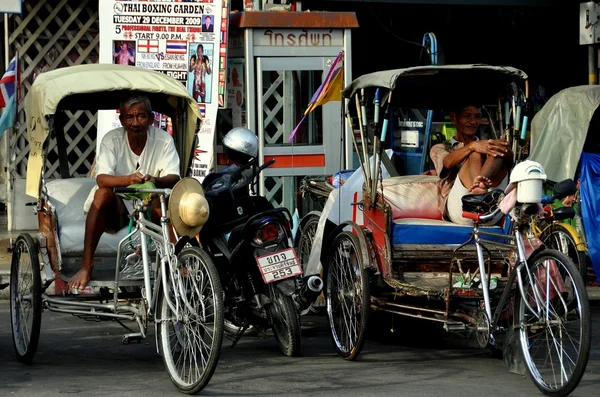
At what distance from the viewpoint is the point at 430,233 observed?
24.5 feet

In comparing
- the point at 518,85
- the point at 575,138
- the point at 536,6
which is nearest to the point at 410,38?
the point at 536,6

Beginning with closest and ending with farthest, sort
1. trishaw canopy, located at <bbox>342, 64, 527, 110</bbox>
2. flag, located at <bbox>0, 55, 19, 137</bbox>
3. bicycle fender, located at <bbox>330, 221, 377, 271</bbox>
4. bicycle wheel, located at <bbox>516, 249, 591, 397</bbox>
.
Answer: bicycle wheel, located at <bbox>516, 249, 591, 397</bbox>
bicycle fender, located at <bbox>330, 221, 377, 271</bbox>
trishaw canopy, located at <bbox>342, 64, 527, 110</bbox>
flag, located at <bbox>0, 55, 19, 137</bbox>

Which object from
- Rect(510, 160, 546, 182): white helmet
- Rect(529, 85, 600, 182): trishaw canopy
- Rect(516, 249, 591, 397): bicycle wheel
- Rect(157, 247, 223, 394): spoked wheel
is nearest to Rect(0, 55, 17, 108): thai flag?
Rect(157, 247, 223, 394): spoked wheel

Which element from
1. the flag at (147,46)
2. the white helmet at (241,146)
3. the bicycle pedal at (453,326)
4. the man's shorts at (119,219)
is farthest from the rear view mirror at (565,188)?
the flag at (147,46)

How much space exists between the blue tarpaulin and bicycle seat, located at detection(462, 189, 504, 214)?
3684 mm

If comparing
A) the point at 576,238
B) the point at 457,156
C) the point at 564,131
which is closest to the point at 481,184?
the point at 457,156

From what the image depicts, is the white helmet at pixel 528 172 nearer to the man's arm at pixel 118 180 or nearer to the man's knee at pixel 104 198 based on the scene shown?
the man's arm at pixel 118 180

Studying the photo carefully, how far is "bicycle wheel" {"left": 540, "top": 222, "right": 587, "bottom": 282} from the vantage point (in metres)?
9.71

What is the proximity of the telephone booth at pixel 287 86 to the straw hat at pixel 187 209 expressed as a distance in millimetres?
5462

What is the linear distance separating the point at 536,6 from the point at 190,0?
462cm

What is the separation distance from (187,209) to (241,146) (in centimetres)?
145

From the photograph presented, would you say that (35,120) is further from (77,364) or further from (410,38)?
(410,38)

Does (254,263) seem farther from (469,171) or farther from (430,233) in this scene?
(469,171)

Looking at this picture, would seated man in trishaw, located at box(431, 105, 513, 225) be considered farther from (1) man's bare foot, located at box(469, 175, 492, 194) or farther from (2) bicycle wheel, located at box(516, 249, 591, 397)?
(2) bicycle wheel, located at box(516, 249, 591, 397)
